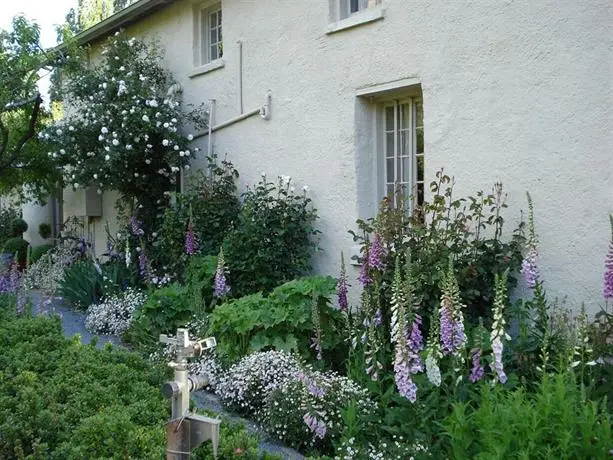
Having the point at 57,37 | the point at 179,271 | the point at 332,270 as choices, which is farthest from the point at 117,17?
the point at 332,270

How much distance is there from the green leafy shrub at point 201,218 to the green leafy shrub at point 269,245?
2.29 ft

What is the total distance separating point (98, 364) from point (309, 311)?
2007 millimetres

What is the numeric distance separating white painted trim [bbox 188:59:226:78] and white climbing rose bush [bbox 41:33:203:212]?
42 centimetres

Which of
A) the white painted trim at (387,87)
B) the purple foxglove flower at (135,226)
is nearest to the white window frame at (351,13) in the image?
the white painted trim at (387,87)

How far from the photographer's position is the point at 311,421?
15.8 feet

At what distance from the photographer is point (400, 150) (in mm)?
8242

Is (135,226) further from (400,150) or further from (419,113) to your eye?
(419,113)

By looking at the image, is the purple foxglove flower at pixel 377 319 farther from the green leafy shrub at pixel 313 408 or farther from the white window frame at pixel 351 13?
the white window frame at pixel 351 13

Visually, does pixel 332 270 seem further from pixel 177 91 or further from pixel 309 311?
pixel 177 91

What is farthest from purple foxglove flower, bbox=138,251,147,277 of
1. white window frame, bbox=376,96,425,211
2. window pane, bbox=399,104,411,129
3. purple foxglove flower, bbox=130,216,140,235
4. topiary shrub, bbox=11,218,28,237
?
topiary shrub, bbox=11,218,28,237

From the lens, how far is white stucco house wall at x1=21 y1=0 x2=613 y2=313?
6094 millimetres

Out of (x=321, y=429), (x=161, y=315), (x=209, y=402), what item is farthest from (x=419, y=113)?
(x=321, y=429)

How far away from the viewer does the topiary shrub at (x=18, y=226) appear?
63.3 ft

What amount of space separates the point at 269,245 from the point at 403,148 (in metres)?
1.87
